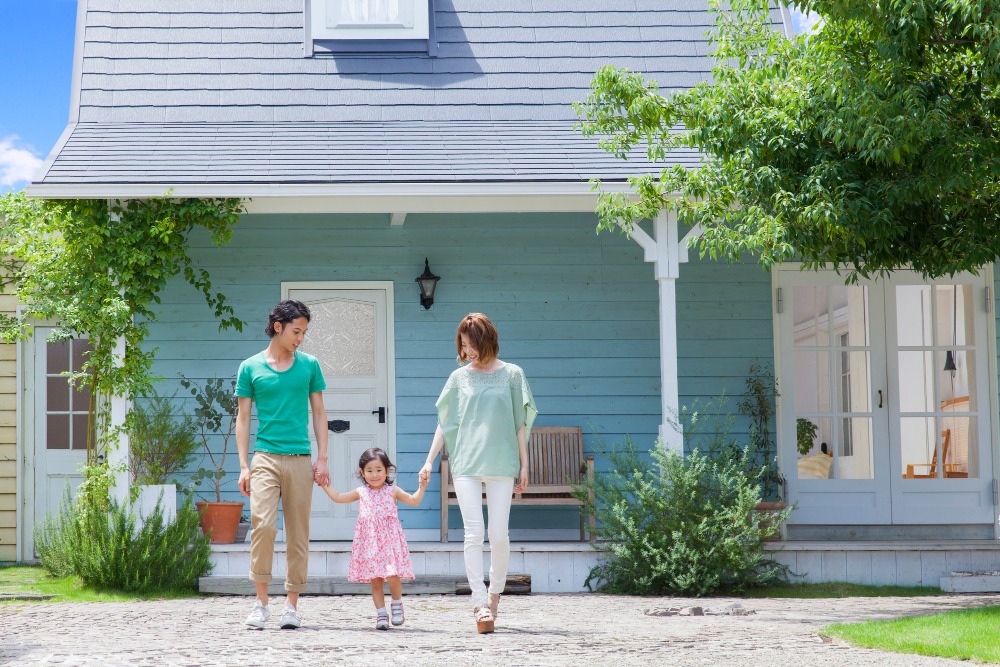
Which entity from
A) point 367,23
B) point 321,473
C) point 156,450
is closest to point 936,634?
point 321,473

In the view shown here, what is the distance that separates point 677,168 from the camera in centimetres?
671

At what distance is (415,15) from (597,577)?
4.93 m

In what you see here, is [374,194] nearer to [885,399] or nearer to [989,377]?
[885,399]

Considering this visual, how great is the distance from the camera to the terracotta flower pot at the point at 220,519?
300 inches

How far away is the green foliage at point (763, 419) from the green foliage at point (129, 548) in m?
4.06

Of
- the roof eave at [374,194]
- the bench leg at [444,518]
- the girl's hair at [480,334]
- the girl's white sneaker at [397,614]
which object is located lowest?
the girl's white sneaker at [397,614]

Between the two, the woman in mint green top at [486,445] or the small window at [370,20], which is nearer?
the woman in mint green top at [486,445]

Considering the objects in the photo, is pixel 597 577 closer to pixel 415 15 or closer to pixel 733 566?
pixel 733 566

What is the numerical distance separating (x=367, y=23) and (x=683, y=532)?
5.06 m

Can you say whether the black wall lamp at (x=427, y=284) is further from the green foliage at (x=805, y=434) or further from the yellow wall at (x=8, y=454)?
the yellow wall at (x=8, y=454)

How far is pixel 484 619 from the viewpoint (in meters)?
5.07

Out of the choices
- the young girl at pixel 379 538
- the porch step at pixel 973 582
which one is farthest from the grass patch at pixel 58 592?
the porch step at pixel 973 582

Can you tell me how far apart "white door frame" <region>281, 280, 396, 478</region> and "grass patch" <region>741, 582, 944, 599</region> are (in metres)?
2.98

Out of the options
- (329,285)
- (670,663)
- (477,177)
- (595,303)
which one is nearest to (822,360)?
(595,303)
